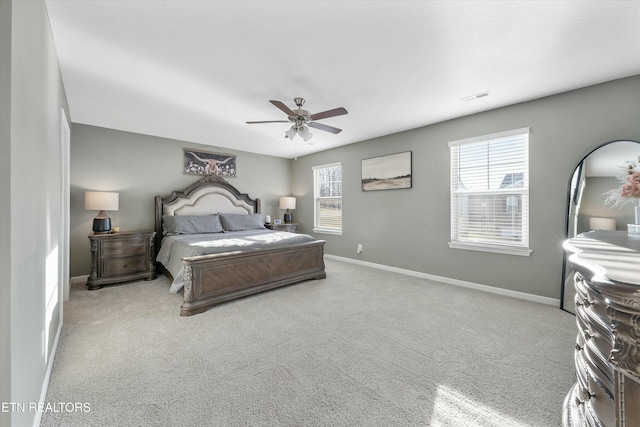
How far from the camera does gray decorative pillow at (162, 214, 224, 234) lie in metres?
4.55

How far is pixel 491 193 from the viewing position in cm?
363

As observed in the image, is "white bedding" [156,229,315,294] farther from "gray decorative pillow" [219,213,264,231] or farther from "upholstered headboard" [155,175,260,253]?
"gray decorative pillow" [219,213,264,231]

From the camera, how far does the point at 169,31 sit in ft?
6.57

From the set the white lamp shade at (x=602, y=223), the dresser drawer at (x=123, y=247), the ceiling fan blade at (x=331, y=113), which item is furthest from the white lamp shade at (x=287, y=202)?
the white lamp shade at (x=602, y=223)

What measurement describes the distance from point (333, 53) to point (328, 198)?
391 cm

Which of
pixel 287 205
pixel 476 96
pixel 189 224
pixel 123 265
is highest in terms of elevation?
pixel 476 96

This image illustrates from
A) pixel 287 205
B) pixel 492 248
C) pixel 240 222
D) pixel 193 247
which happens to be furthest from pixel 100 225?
pixel 492 248

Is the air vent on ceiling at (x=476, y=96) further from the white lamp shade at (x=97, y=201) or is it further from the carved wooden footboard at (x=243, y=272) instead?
the white lamp shade at (x=97, y=201)

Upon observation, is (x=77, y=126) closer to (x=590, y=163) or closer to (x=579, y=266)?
(x=579, y=266)

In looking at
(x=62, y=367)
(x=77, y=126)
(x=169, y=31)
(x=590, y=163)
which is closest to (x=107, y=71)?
(x=169, y=31)

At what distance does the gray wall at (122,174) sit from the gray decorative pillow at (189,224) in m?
0.47

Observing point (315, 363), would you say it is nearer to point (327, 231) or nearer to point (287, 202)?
point (327, 231)

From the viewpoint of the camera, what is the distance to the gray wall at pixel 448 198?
2865 mm

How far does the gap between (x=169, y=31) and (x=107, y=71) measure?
1092 millimetres
